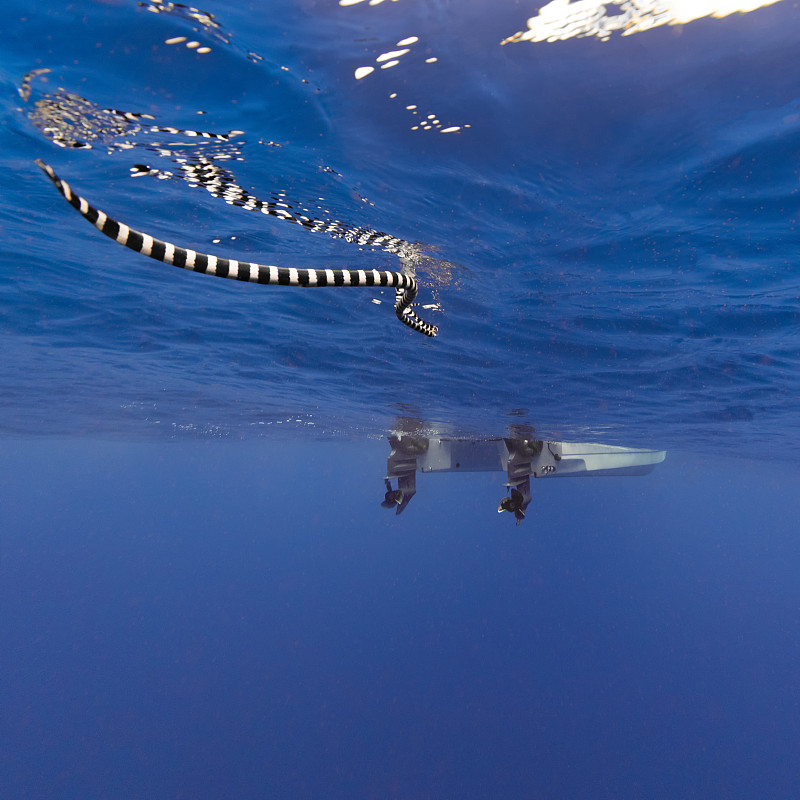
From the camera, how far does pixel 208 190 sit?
6484mm

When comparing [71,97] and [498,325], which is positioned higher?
[71,97]

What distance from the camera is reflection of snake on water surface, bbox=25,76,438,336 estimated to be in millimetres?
3322

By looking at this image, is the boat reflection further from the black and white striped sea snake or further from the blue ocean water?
the black and white striped sea snake

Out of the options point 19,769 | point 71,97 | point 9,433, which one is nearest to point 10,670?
point 19,769

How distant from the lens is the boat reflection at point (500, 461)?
1256 cm

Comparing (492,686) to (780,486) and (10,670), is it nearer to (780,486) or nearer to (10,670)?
(780,486)

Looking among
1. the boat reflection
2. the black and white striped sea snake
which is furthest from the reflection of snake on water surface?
the boat reflection

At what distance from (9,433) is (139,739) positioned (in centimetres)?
3359

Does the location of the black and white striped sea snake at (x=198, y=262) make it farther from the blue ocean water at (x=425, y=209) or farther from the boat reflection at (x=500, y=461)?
the boat reflection at (x=500, y=461)

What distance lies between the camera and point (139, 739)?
5016 cm

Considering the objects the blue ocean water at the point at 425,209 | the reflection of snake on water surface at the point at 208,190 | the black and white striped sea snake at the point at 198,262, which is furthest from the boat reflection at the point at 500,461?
the black and white striped sea snake at the point at 198,262

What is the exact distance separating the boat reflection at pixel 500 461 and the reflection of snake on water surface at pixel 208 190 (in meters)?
5.89

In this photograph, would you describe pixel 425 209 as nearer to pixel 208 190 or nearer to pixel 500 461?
pixel 208 190

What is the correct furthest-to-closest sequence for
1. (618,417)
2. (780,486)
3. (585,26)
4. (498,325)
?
(780,486)
(618,417)
(498,325)
(585,26)
